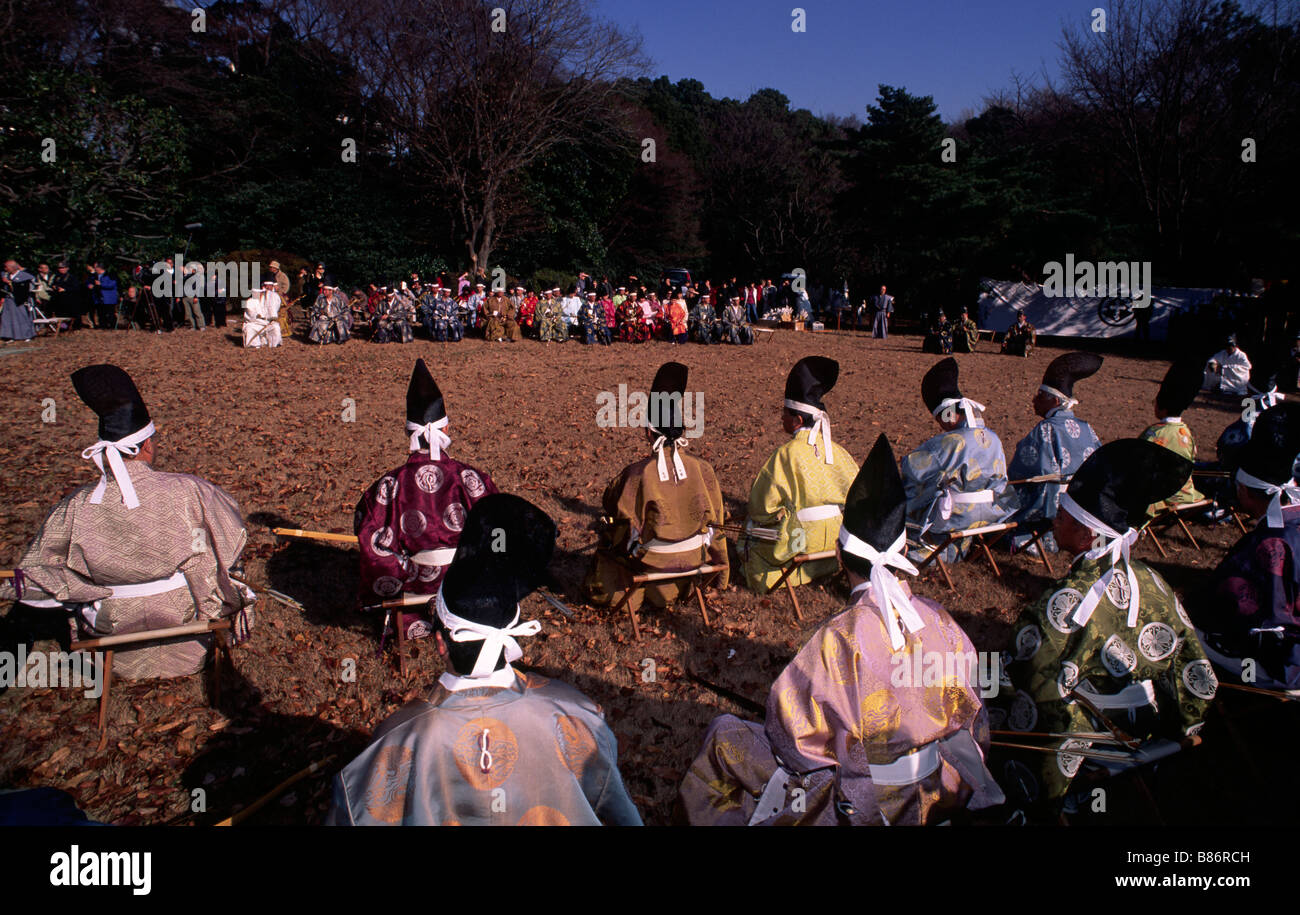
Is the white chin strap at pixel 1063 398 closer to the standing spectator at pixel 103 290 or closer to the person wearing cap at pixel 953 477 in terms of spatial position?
the person wearing cap at pixel 953 477

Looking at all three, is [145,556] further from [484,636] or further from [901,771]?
[901,771]

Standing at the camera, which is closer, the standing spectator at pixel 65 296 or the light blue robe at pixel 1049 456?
the light blue robe at pixel 1049 456

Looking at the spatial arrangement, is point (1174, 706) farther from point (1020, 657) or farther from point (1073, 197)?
point (1073, 197)

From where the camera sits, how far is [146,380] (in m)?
13.4

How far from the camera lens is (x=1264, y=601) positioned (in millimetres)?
3984

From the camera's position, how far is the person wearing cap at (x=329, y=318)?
1889 centimetres

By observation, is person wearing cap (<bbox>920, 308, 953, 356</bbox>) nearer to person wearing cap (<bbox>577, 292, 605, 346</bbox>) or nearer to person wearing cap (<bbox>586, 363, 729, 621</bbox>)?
person wearing cap (<bbox>577, 292, 605, 346</bbox>)

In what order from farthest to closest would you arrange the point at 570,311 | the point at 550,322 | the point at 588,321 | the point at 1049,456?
the point at 570,311 → the point at 588,321 → the point at 550,322 → the point at 1049,456

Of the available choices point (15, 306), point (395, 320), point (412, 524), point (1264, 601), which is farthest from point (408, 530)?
point (15, 306)

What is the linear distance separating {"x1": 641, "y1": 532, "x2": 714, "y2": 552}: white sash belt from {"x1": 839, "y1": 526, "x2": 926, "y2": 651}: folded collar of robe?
2.90 metres

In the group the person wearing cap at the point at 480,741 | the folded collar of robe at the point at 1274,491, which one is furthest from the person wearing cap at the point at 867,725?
the folded collar of robe at the point at 1274,491

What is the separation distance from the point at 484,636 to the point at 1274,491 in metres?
4.89

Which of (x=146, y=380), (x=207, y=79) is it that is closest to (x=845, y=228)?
(x=207, y=79)

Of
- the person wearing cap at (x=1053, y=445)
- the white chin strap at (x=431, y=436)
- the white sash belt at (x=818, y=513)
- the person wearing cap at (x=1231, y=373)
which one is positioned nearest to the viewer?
the white chin strap at (x=431, y=436)
